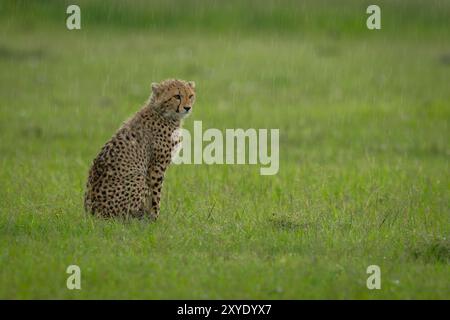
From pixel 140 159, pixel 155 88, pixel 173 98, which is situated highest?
pixel 155 88

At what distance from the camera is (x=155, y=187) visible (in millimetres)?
8945

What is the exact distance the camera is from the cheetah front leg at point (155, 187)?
8898 mm

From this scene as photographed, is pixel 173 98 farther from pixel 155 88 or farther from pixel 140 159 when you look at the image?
pixel 140 159

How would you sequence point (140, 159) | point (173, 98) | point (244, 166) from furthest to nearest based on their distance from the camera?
1. point (244, 166)
2. point (173, 98)
3. point (140, 159)

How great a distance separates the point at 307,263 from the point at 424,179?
3805mm

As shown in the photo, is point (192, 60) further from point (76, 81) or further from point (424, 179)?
point (424, 179)

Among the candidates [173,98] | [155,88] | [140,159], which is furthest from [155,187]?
[155,88]

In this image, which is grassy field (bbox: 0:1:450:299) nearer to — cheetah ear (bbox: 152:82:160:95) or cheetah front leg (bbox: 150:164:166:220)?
cheetah front leg (bbox: 150:164:166:220)

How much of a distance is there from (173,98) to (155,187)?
0.94 meters

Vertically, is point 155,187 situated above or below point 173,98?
below

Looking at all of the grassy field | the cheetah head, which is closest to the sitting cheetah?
the cheetah head

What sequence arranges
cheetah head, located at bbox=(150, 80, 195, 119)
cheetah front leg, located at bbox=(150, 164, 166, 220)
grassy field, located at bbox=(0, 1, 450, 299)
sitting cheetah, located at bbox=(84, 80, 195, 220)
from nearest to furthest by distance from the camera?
grassy field, located at bbox=(0, 1, 450, 299) < sitting cheetah, located at bbox=(84, 80, 195, 220) < cheetah front leg, located at bbox=(150, 164, 166, 220) < cheetah head, located at bbox=(150, 80, 195, 119)

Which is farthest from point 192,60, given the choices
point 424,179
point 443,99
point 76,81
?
point 424,179

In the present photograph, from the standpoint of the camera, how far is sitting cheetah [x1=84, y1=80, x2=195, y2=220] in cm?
862
